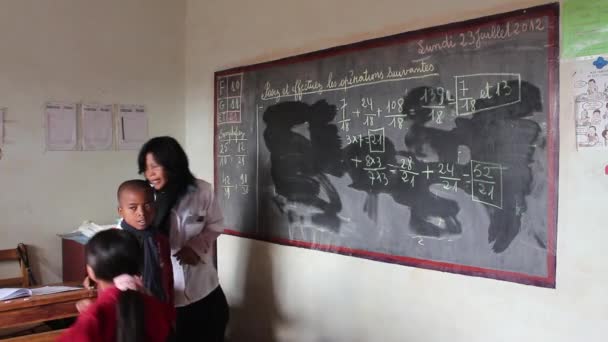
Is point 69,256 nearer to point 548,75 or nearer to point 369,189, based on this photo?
point 369,189

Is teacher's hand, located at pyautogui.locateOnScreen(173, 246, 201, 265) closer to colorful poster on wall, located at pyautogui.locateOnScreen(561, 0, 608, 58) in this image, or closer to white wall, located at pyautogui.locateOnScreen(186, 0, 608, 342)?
white wall, located at pyautogui.locateOnScreen(186, 0, 608, 342)

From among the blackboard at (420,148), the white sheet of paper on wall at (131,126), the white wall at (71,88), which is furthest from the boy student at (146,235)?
the white sheet of paper on wall at (131,126)

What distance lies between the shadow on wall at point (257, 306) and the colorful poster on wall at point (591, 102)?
2.04m

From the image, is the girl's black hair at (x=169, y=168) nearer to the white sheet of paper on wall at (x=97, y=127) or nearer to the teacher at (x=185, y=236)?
the teacher at (x=185, y=236)

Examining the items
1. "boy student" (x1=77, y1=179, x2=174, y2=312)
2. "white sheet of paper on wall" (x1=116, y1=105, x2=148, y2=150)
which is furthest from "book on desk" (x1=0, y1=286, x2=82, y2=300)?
"white sheet of paper on wall" (x1=116, y1=105, x2=148, y2=150)

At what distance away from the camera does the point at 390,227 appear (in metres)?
2.70

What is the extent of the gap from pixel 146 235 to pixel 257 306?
5.29 feet

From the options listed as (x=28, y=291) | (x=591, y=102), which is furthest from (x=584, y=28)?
(x=28, y=291)

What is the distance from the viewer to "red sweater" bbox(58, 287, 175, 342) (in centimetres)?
144

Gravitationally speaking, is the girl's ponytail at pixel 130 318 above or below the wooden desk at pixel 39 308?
above

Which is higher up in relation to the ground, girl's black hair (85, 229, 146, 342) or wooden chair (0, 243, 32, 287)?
girl's black hair (85, 229, 146, 342)

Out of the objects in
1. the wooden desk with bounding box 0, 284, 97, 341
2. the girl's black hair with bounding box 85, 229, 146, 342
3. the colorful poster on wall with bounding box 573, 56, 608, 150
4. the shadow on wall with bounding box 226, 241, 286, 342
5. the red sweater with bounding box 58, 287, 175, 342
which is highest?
the colorful poster on wall with bounding box 573, 56, 608, 150

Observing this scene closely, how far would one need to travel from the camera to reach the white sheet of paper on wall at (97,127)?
3834mm

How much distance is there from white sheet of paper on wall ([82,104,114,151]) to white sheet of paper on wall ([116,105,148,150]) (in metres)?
0.07
